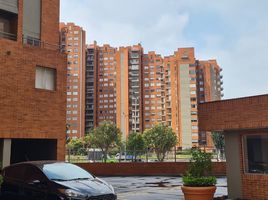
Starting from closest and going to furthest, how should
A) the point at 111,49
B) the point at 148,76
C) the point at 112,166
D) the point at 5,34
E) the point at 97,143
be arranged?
the point at 5,34 → the point at 112,166 → the point at 97,143 → the point at 148,76 → the point at 111,49

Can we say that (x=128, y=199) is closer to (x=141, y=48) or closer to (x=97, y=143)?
(x=97, y=143)

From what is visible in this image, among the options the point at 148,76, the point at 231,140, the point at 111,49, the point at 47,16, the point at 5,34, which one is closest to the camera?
the point at 231,140

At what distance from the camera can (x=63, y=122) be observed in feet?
68.5

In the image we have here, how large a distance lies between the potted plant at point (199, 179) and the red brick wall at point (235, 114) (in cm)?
168

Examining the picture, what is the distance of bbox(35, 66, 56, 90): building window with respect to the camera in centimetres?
2020

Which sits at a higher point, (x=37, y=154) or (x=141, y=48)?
(x=141, y=48)

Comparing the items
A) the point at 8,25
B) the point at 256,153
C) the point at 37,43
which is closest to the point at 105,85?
the point at 37,43

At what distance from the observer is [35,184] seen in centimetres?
944

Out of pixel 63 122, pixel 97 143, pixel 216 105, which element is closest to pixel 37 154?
pixel 63 122

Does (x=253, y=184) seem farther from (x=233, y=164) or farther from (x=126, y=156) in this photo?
(x=126, y=156)

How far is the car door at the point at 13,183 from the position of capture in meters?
9.97

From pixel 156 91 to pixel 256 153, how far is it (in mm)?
116226

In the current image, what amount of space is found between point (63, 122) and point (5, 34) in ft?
18.5

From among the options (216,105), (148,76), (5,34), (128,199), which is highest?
(148,76)
